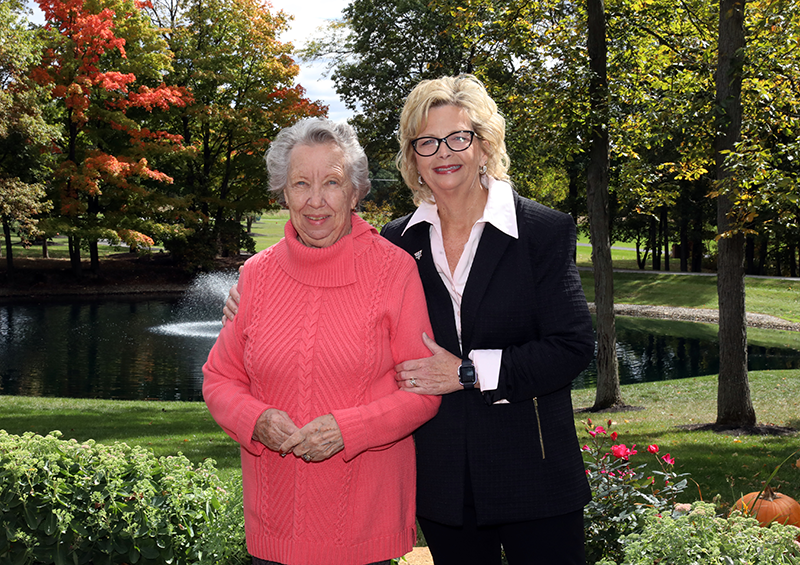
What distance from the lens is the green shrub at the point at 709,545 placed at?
7.41 ft

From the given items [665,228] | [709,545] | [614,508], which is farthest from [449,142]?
[665,228]

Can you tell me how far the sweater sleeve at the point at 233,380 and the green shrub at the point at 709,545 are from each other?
1.28m

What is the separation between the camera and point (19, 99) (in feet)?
76.6

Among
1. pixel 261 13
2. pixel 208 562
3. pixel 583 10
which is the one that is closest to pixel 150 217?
pixel 261 13

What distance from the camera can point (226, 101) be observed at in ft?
108

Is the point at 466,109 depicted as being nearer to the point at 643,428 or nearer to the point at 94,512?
the point at 94,512

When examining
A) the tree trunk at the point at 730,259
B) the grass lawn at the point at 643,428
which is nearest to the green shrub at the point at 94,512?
the grass lawn at the point at 643,428

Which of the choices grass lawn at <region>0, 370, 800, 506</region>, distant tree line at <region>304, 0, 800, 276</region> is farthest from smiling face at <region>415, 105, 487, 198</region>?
distant tree line at <region>304, 0, 800, 276</region>

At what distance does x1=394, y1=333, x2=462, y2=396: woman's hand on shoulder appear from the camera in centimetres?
225

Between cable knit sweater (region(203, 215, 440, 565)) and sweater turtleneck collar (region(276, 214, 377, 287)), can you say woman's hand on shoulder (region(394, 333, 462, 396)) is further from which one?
sweater turtleneck collar (region(276, 214, 377, 287))

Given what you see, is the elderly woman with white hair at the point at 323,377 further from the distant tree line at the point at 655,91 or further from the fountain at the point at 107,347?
the fountain at the point at 107,347

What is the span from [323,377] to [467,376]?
1.55 ft

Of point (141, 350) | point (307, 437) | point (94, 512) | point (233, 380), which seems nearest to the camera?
point (307, 437)

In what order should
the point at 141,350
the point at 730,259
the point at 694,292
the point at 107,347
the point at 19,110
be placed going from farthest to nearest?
the point at 694,292 → the point at 19,110 → the point at 107,347 → the point at 141,350 → the point at 730,259
